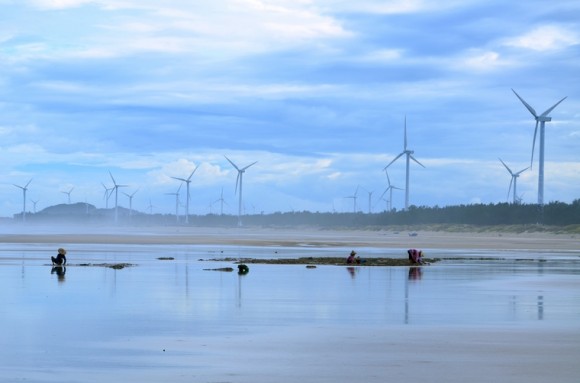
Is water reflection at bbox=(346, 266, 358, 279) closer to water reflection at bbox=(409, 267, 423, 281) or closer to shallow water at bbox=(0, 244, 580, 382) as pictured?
shallow water at bbox=(0, 244, 580, 382)

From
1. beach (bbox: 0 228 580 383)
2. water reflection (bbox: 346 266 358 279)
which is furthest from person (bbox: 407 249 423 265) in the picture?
beach (bbox: 0 228 580 383)

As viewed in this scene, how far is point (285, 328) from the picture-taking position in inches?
827

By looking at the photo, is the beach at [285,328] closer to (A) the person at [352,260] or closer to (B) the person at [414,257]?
(A) the person at [352,260]

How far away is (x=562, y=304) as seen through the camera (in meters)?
27.0

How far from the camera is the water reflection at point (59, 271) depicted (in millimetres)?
36019

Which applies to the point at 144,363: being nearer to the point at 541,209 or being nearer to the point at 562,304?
the point at 562,304

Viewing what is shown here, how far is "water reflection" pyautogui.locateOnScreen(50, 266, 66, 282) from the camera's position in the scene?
118 feet

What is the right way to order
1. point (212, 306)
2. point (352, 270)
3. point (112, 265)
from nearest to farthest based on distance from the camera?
point (212, 306), point (352, 270), point (112, 265)

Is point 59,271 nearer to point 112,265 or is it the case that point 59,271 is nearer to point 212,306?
point 112,265

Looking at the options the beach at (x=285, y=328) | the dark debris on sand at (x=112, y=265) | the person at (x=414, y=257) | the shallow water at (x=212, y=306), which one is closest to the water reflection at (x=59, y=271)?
the shallow water at (x=212, y=306)

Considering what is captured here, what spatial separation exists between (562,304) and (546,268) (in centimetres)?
1996

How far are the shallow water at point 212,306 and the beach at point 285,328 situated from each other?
0.05 meters

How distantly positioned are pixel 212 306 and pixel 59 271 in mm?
15705

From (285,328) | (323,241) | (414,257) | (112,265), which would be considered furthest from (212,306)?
(323,241)
